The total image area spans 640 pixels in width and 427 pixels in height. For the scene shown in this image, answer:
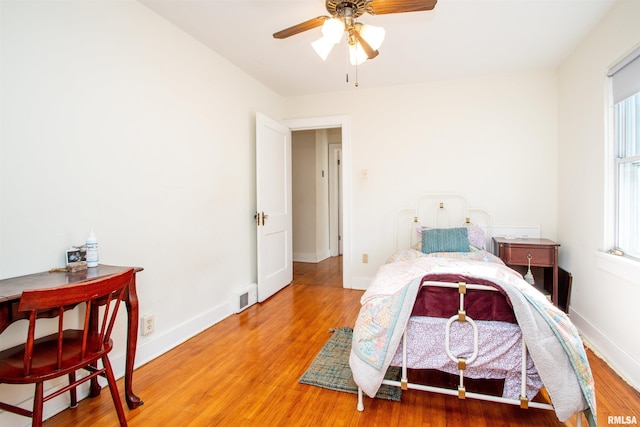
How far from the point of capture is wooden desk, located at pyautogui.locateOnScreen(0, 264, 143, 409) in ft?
4.17

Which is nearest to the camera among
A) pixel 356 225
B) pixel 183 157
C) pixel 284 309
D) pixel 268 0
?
pixel 268 0

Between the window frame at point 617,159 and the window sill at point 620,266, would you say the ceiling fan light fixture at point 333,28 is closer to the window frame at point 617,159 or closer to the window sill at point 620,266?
the window frame at point 617,159

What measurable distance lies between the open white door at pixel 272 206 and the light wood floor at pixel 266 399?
3.35 feet

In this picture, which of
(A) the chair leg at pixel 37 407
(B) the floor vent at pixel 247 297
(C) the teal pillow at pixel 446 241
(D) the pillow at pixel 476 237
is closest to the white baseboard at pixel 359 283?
(D) the pillow at pixel 476 237

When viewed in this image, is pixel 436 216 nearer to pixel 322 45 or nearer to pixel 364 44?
pixel 364 44

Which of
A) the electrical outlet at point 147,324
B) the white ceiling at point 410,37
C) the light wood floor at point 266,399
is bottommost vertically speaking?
the light wood floor at point 266,399

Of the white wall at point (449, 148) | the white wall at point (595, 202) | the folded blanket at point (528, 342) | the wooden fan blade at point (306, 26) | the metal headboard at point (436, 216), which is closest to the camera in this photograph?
the folded blanket at point (528, 342)

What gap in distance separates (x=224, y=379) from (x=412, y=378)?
119 cm

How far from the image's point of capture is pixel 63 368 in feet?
4.28

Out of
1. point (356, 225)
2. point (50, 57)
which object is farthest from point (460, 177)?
point (50, 57)

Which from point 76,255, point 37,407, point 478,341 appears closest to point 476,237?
point 478,341

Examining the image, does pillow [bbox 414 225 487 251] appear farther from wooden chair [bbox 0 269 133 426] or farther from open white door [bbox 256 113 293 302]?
wooden chair [bbox 0 269 133 426]

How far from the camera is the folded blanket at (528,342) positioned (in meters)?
1.41

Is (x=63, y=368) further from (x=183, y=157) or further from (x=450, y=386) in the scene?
(x=450, y=386)
